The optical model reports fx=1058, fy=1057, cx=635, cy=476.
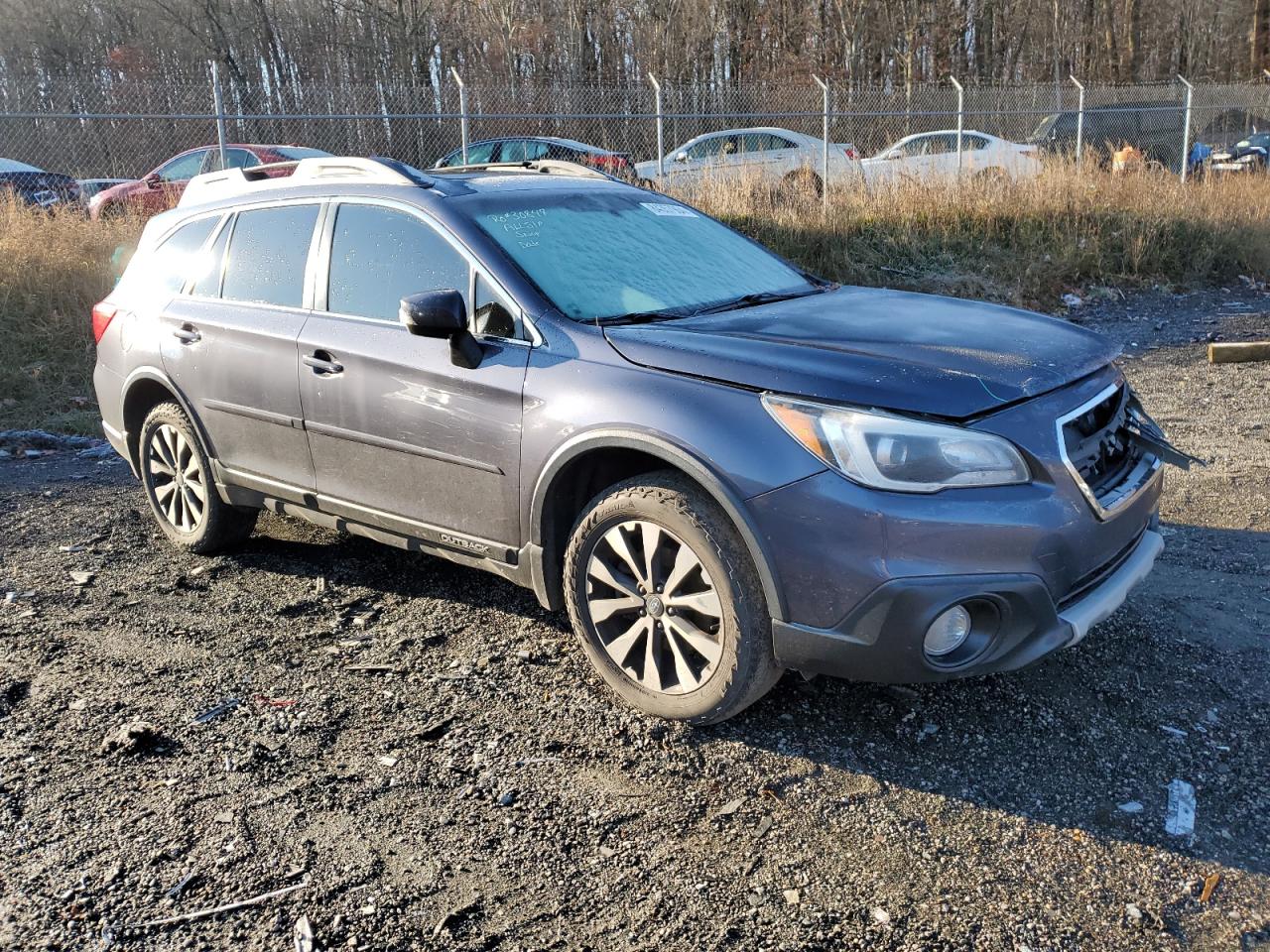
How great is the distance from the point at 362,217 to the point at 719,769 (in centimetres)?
252

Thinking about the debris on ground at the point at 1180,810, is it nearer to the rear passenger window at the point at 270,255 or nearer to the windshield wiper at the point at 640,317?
the windshield wiper at the point at 640,317

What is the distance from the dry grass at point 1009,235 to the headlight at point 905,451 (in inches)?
353

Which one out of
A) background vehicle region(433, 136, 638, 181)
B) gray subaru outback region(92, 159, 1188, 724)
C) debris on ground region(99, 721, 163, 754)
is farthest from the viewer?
background vehicle region(433, 136, 638, 181)

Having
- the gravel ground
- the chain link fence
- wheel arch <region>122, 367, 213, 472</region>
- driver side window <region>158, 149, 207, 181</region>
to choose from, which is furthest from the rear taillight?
driver side window <region>158, 149, 207, 181</region>

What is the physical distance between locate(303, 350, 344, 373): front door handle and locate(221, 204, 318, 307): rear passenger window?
0.97ft

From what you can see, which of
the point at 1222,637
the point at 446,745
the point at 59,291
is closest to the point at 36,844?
the point at 446,745

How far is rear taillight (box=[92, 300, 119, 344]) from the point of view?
5359mm

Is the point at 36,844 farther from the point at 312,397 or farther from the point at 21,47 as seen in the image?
the point at 21,47

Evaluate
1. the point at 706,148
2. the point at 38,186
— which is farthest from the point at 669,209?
the point at 38,186

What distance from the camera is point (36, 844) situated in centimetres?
290

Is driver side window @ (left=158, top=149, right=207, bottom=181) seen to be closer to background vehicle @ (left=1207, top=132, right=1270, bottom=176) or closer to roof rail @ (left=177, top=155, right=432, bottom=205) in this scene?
roof rail @ (left=177, top=155, right=432, bottom=205)

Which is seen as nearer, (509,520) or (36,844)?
(36,844)

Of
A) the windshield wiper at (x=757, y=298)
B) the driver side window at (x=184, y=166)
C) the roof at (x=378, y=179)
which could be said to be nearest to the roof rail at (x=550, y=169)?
the roof at (x=378, y=179)

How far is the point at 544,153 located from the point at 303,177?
41.2 ft
